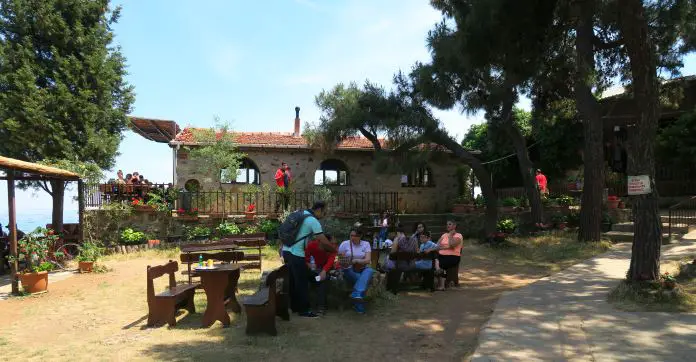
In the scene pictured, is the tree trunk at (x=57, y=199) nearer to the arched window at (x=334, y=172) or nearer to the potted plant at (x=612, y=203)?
the arched window at (x=334, y=172)

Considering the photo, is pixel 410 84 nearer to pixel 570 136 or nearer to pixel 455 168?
pixel 455 168

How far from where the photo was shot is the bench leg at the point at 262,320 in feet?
17.1

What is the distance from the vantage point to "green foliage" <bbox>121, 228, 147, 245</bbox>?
1334cm

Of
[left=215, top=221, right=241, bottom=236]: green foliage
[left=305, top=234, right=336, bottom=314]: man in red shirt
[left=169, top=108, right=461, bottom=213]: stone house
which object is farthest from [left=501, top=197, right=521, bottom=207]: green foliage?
[left=305, top=234, right=336, bottom=314]: man in red shirt

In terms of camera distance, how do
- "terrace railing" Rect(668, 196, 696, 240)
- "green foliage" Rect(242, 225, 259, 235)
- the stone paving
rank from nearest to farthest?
the stone paving < "terrace railing" Rect(668, 196, 696, 240) < "green foliage" Rect(242, 225, 259, 235)

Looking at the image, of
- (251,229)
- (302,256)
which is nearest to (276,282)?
(302,256)

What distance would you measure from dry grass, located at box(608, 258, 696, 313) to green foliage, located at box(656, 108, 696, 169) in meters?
11.2

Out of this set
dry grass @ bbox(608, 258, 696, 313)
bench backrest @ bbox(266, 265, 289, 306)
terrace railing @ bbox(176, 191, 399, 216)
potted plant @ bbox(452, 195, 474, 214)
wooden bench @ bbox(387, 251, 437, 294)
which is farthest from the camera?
potted plant @ bbox(452, 195, 474, 214)

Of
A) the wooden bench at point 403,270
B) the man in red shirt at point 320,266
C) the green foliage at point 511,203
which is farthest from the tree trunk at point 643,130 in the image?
the green foliage at point 511,203

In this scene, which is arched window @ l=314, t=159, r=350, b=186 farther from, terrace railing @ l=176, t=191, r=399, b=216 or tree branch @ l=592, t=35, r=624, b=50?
tree branch @ l=592, t=35, r=624, b=50

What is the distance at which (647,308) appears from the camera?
566cm

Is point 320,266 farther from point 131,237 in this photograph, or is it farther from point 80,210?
point 131,237

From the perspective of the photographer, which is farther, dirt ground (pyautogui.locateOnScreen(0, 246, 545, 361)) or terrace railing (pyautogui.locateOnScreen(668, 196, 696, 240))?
terrace railing (pyautogui.locateOnScreen(668, 196, 696, 240))

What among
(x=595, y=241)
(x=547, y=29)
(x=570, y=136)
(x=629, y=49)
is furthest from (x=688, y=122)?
(x=629, y=49)
